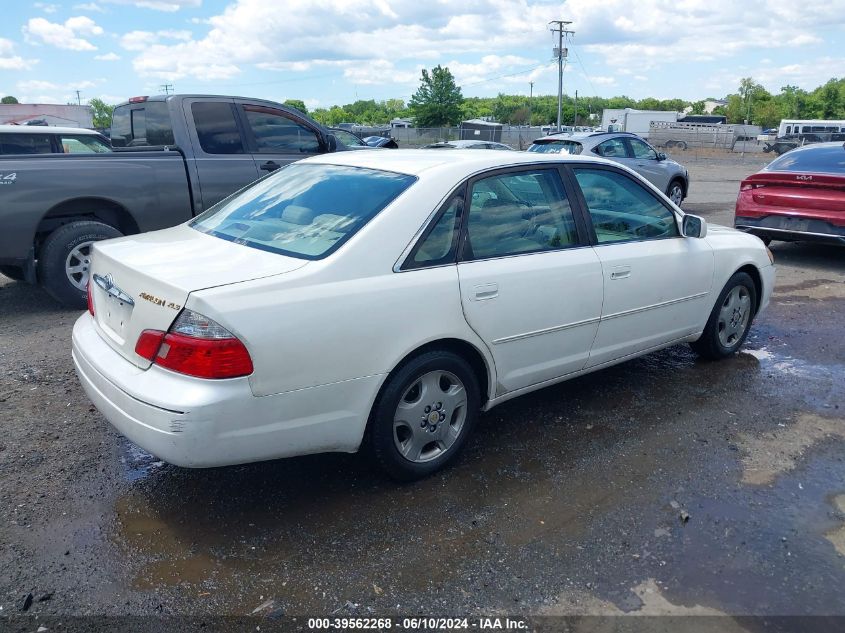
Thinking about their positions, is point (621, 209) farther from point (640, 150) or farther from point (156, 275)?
point (640, 150)

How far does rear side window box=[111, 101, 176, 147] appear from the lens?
283 inches

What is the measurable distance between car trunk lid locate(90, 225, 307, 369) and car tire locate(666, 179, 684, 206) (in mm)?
12551

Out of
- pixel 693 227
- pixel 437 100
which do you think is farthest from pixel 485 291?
pixel 437 100

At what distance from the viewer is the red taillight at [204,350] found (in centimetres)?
274

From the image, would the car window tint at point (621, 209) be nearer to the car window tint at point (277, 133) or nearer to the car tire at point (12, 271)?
the car window tint at point (277, 133)

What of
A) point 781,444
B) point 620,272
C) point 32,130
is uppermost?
point 32,130

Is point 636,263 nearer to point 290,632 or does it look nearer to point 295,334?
point 295,334

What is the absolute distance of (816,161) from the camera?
884 cm

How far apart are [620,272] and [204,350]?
2549mm

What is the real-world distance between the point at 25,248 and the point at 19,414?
2298mm

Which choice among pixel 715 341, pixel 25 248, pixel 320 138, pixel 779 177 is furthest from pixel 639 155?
pixel 25 248

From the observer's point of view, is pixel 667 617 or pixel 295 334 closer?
pixel 667 617

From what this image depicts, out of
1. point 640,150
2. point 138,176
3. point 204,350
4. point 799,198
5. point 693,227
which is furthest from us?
point 640,150

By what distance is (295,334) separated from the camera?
2.87m
